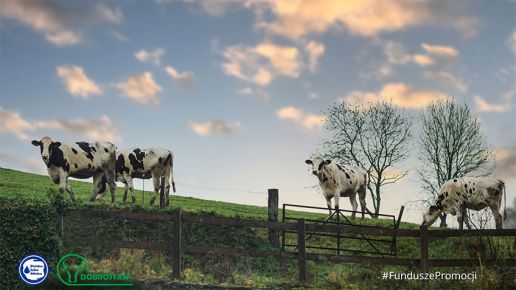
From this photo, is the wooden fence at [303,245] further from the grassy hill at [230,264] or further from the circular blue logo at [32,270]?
the circular blue logo at [32,270]

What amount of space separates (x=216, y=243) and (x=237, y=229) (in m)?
1.42

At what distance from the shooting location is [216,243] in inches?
783

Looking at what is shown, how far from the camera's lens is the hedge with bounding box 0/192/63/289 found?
14.6 m

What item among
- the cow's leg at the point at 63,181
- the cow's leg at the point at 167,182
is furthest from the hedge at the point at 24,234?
the cow's leg at the point at 167,182

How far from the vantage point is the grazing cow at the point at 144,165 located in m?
25.1

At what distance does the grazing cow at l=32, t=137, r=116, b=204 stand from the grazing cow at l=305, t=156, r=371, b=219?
9669mm

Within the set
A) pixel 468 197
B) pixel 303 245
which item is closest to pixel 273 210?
pixel 303 245

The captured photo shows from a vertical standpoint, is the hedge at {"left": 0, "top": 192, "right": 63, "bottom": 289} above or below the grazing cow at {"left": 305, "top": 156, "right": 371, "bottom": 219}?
below

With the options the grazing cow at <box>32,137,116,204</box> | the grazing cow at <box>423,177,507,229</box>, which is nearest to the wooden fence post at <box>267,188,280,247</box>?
the grazing cow at <box>32,137,116,204</box>

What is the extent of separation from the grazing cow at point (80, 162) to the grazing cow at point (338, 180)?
9.67 m

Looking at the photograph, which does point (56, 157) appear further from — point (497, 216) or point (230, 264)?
point (497, 216)

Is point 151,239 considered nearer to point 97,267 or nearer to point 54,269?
point 97,267

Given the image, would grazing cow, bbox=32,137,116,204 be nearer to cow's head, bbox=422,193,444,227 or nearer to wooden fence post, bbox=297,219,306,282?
wooden fence post, bbox=297,219,306,282

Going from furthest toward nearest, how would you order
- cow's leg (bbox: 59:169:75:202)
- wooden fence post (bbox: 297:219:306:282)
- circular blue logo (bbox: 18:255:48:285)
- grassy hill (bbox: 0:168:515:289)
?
cow's leg (bbox: 59:169:75:202) → wooden fence post (bbox: 297:219:306:282) → grassy hill (bbox: 0:168:515:289) → circular blue logo (bbox: 18:255:48:285)
